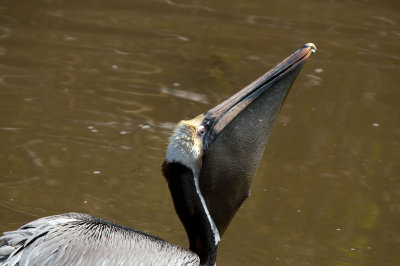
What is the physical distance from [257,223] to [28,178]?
4.70ft

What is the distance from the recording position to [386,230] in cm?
441

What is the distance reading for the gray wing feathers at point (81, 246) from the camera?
2939 millimetres

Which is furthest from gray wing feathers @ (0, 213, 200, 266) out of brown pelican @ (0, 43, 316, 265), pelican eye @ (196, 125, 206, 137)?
pelican eye @ (196, 125, 206, 137)

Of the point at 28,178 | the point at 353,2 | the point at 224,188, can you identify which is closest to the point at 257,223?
the point at 224,188

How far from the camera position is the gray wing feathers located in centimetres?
294

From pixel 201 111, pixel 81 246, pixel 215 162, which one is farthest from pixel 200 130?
pixel 201 111

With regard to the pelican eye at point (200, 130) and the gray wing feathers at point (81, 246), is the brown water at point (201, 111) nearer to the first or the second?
the pelican eye at point (200, 130)

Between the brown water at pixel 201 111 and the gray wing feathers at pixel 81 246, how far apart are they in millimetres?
1009

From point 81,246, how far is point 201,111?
8.61 ft

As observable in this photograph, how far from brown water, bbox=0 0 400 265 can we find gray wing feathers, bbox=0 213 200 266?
101cm

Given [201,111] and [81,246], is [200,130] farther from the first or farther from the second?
[201,111]

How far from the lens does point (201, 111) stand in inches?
216

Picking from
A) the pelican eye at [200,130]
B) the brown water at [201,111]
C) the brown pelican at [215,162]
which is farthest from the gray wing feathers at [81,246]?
the brown water at [201,111]

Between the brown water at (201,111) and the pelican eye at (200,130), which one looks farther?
the brown water at (201,111)
